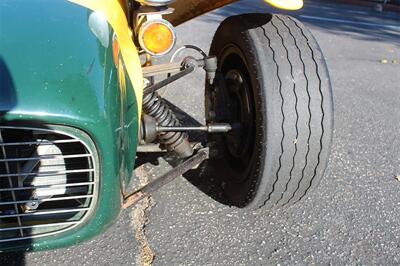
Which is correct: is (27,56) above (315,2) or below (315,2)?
above

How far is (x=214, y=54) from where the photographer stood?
10.3 feet

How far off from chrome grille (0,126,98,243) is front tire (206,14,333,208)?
98 cm

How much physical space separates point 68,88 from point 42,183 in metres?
0.42

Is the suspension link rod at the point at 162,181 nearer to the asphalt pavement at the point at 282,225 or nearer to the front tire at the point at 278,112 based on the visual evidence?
the front tire at the point at 278,112

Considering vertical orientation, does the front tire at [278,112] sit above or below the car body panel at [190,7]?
below

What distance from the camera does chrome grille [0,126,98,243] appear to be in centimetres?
167

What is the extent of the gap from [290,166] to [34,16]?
1.38 meters

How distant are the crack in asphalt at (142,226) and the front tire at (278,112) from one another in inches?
20.2

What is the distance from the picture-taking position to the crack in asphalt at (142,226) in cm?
245

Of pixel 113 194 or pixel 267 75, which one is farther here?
pixel 267 75

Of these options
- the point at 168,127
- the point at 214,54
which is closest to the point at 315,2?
the point at 214,54

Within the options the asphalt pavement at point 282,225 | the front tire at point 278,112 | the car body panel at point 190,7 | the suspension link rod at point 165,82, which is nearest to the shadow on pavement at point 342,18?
the asphalt pavement at point 282,225

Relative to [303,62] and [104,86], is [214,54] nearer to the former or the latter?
[303,62]

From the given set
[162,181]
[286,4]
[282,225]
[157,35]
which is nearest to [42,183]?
[162,181]
